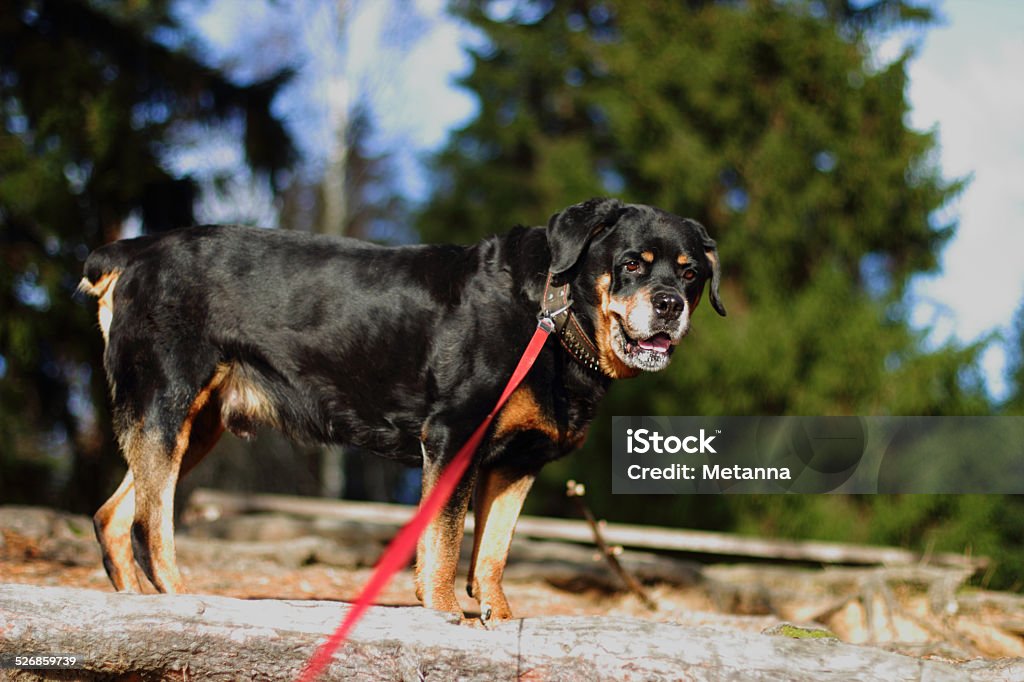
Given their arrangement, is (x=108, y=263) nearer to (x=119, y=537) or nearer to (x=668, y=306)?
(x=119, y=537)

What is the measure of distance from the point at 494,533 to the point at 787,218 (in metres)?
9.10

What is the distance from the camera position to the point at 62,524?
7.95 meters

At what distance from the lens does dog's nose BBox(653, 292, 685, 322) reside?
4.44 meters

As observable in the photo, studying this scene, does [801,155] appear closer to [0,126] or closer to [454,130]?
[454,130]

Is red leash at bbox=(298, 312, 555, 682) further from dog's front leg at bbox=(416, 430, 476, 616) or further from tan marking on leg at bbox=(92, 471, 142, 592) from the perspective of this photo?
tan marking on leg at bbox=(92, 471, 142, 592)

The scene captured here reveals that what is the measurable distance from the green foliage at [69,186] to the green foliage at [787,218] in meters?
5.67

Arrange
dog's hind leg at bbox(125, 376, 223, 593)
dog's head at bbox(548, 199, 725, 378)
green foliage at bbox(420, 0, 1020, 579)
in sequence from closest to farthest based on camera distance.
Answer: dog's head at bbox(548, 199, 725, 378) → dog's hind leg at bbox(125, 376, 223, 593) → green foliage at bbox(420, 0, 1020, 579)

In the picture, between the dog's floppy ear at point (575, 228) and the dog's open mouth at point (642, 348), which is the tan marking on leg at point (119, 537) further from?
the dog's open mouth at point (642, 348)

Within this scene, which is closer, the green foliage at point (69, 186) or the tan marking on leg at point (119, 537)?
the tan marking on leg at point (119, 537)

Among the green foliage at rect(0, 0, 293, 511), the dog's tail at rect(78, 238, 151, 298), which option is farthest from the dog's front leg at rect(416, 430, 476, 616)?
the green foliage at rect(0, 0, 293, 511)

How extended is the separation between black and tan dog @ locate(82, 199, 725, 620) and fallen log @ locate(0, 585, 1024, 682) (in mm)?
891

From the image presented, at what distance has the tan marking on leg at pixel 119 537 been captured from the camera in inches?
193

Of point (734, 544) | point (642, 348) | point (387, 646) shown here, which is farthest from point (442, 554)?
point (734, 544)

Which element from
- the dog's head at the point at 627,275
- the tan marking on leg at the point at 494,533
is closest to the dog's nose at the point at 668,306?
the dog's head at the point at 627,275
